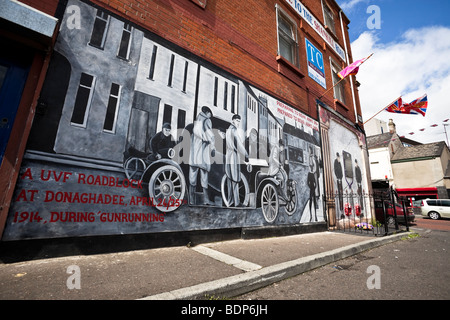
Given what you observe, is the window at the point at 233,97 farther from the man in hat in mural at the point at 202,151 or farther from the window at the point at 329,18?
the window at the point at 329,18

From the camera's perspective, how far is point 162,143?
391 centimetres

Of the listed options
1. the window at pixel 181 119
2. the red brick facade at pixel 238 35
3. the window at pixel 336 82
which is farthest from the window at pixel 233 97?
the window at pixel 336 82

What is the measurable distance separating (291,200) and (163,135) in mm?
4385

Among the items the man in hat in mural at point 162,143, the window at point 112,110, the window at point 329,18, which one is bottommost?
the man in hat in mural at point 162,143

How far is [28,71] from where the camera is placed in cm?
299

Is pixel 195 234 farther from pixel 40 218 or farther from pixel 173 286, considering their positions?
pixel 40 218

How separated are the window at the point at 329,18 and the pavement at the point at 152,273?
12.2 m

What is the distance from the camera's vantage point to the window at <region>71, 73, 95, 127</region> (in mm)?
3139


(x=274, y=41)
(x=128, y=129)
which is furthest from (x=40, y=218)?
(x=274, y=41)

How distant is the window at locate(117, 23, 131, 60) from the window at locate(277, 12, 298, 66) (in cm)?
561

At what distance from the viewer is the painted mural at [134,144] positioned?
287cm

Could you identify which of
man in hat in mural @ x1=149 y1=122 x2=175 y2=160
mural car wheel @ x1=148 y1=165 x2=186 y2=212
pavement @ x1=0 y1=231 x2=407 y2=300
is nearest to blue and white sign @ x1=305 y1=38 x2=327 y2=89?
man in hat in mural @ x1=149 y1=122 x2=175 y2=160

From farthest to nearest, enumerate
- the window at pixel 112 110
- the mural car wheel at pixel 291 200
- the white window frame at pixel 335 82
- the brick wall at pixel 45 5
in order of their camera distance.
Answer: the white window frame at pixel 335 82, the mural car wheel at pixel 291 200, the window at pixel 112 110, the brick wall at pixel 45 5

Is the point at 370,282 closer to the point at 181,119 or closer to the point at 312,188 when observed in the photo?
the point at 181,119
